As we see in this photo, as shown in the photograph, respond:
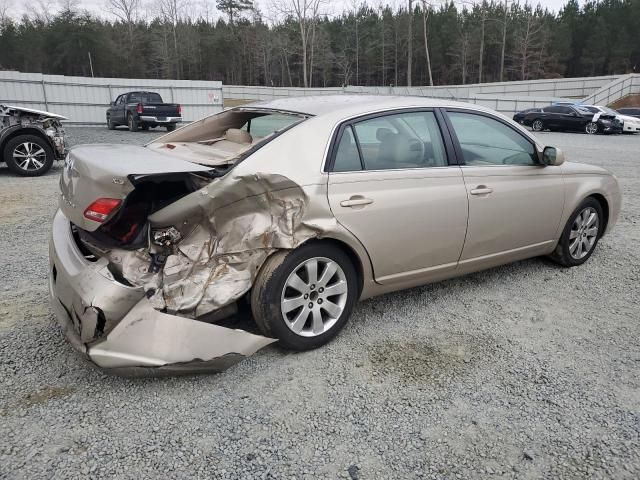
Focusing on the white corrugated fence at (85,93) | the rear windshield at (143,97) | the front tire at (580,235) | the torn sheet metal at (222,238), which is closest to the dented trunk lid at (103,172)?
the torn sheet metal at (222,238)

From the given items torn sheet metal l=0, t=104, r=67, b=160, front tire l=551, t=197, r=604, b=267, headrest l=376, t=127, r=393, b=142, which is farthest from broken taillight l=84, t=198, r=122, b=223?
torn sheet metal l=0, t=104, r=67, b=160

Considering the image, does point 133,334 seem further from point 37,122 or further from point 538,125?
point 538,125

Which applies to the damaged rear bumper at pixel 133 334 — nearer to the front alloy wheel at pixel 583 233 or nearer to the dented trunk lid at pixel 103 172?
the dented trunk lid at pixel 103 172

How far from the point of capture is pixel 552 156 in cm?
429

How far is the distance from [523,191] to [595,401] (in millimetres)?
1871

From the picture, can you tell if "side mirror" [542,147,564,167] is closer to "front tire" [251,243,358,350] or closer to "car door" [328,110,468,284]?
"car door" [328,110,468,284]

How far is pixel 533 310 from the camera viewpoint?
3.98 m

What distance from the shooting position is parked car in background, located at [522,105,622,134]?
22766 mm

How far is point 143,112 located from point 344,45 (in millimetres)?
60677

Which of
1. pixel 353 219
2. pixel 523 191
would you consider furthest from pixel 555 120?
pixel 353 219

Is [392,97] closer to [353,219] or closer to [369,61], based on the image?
[353,219]

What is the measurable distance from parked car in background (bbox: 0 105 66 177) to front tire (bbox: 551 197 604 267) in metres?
8.86

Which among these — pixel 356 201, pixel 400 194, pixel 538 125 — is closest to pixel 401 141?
pixel 400 194

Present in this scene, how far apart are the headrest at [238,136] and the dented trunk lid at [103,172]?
72 cm
